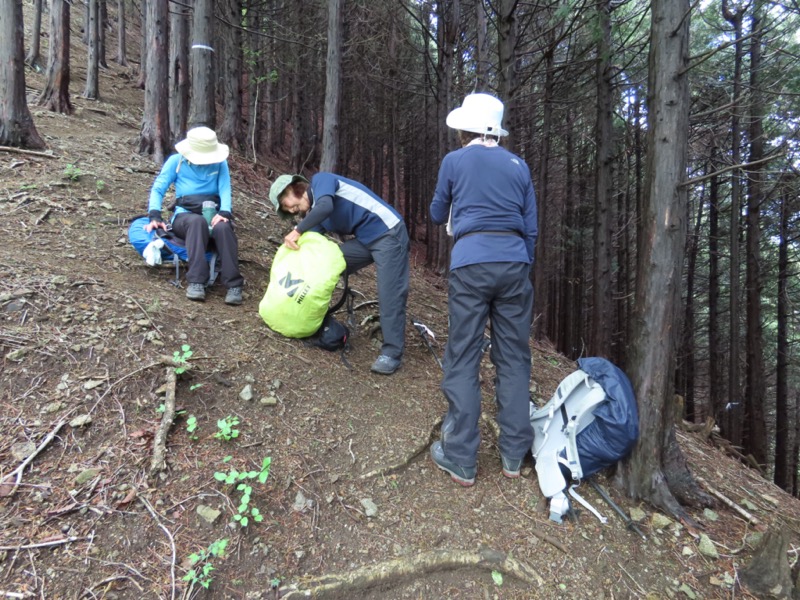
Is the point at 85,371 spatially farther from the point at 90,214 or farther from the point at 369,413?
the point at 90,214

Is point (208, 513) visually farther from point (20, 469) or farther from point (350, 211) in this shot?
point (350, 211)

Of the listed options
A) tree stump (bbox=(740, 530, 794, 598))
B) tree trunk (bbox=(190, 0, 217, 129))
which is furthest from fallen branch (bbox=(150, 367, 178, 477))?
tree trunk (bbox=(190, 0, 217, 129))

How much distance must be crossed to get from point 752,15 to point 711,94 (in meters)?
1.59

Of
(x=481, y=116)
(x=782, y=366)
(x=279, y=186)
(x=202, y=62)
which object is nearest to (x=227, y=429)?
(x=279, y=186)

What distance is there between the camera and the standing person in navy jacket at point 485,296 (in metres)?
2.84

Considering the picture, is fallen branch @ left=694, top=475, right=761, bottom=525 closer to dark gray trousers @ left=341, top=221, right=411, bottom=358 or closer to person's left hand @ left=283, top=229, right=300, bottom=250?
dark gray trousers @ left=341, top=221, right=411, bottom=358

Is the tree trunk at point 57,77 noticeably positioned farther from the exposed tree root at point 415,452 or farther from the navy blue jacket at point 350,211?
the exposed tree root at point 415,452

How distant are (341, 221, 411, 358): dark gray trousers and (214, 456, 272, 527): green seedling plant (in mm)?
1581

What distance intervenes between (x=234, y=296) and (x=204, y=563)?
2.48 metres

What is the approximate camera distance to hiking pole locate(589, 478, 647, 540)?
264 cm

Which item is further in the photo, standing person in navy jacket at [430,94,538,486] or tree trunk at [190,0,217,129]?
tree trunk at [190,0,217,129]

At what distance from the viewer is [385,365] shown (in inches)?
153

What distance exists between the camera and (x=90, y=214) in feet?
16.0

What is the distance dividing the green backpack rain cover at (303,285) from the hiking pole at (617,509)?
7.61 ft
